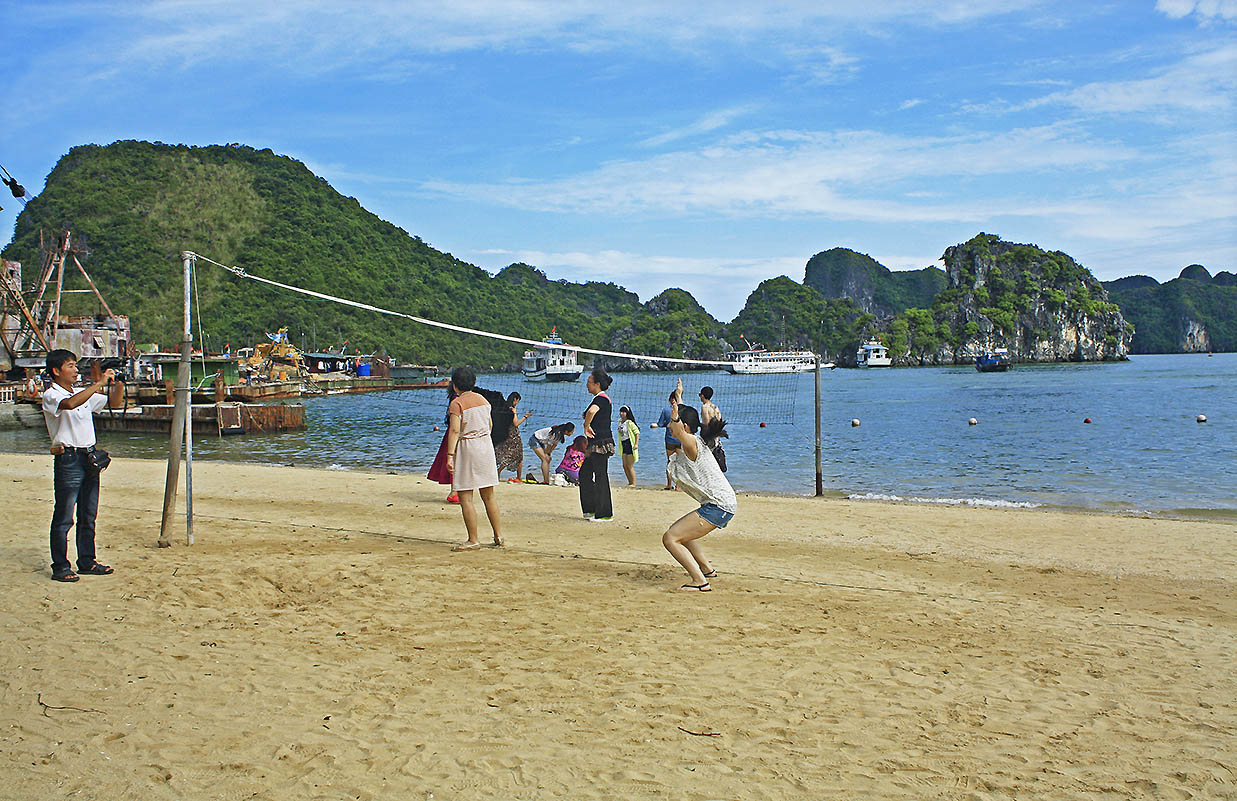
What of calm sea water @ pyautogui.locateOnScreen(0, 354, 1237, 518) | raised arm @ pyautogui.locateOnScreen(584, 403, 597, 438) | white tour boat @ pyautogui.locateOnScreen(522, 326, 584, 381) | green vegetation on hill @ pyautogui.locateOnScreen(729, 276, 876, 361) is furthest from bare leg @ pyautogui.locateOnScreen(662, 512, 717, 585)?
green vegetation on hill @ pyautogui.locateOnScreen(729, 276, 876, 361)

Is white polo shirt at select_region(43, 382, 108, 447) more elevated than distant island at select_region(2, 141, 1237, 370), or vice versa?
distant island at select_region(2, 141, 1237, 370)

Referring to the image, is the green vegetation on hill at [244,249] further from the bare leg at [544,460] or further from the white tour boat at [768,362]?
the bare leg at [544,460]

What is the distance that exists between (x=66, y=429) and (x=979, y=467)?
1930 centimetres

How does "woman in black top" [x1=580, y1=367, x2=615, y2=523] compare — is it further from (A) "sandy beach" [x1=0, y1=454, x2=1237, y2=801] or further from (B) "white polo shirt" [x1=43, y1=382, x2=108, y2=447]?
(B) "white polo shirt" [x1=43, y1=382, x2=108, y2=447]

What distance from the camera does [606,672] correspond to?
16.6 feet

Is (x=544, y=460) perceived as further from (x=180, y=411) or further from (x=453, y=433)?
(x=180, y=411)

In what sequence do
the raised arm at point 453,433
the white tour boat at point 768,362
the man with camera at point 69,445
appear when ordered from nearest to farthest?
the man with camera at point 69,445, the raised arm at point 453,433, the white tour boat at point 768,362

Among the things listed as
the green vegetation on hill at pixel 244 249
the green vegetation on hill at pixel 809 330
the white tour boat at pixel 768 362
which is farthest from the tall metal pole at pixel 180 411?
the green vegetation on hill at pixel 809 330

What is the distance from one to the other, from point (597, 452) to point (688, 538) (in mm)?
3545

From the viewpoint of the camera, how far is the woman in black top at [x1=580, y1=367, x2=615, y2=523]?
32.6 feet

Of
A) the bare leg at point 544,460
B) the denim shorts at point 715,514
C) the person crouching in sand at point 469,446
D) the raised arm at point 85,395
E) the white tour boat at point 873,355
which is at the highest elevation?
the white tour boat at point 873,355

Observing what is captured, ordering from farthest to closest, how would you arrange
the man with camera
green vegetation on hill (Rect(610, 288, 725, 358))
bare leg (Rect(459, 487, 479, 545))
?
1. green vegetation on hill (Rect(610, 288, 725, 358))
2. bare leg (Rect(459, 487, 479, 545))
3. the man with camera

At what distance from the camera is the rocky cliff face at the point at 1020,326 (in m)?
165

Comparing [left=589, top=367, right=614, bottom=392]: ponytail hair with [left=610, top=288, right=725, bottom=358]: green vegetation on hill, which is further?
[left=610, top=288, right=725, bottom=358]: green vegetation on hill
